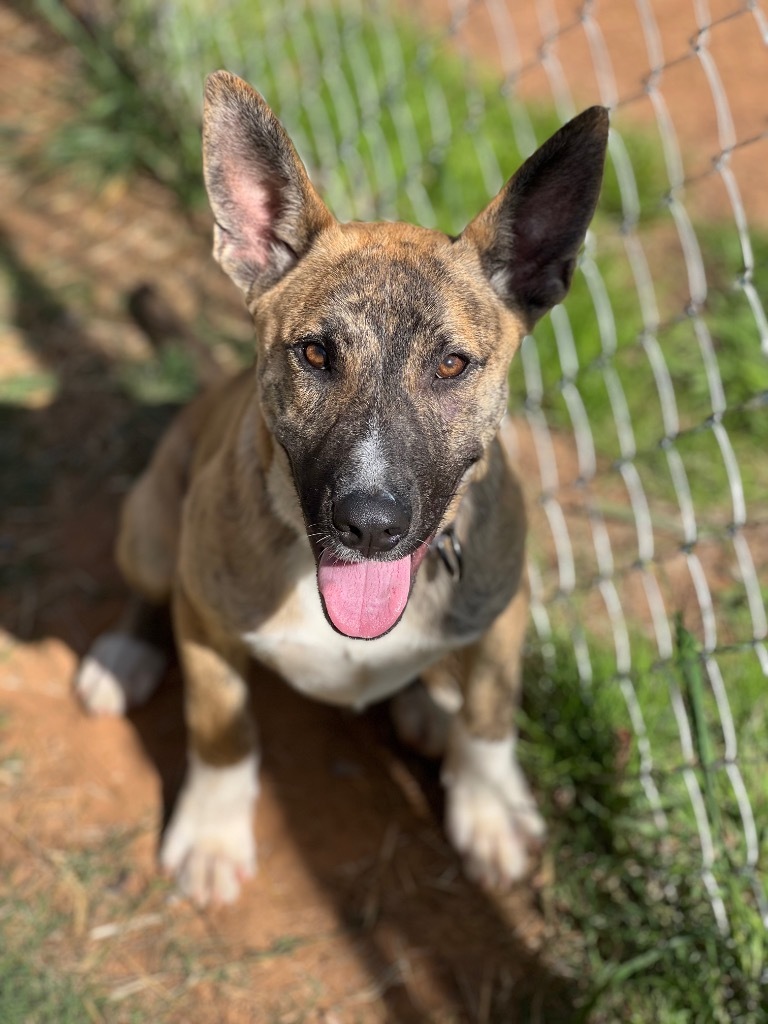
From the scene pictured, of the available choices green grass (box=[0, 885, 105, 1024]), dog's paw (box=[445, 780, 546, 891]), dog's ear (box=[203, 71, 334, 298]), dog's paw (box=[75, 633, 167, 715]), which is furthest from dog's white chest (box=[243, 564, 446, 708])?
green grass (box=[0, 885, 105, 1024])

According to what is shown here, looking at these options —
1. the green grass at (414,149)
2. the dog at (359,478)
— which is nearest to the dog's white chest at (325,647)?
the dog at (359,478)

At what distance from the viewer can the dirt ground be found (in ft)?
11.3

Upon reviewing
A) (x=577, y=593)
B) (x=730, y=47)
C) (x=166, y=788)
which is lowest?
(x=166, y=788)

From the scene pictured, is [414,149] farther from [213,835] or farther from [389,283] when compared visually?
[213,835]

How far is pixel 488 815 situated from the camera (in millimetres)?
3748

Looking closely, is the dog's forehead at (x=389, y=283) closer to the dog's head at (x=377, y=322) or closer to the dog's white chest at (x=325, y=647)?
the dog's head at (x=377, y=322)

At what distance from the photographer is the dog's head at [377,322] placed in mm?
2619

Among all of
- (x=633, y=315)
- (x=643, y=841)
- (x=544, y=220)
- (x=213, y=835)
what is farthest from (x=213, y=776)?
(x=633, y=315)

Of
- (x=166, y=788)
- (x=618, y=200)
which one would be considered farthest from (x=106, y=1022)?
(x=618, y=200)

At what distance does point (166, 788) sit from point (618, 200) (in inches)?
147

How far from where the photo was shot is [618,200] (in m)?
5.76

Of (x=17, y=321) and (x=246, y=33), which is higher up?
(x=246, y=33)

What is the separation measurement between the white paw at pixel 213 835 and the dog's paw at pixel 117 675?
18.6 inches

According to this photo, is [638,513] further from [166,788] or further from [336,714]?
[166,788]
